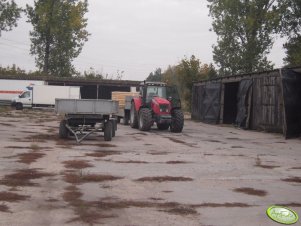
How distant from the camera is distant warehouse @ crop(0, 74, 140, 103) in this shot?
159 ft

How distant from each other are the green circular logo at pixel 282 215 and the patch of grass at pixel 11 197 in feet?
12.7

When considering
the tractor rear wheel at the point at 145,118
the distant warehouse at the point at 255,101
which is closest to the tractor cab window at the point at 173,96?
the tractor rear wheel at the point at 145,118

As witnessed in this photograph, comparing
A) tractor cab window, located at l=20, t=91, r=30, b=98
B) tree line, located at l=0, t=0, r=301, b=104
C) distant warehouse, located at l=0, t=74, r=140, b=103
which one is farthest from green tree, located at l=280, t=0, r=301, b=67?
tractor cab window, located at l=20, t=91, r=30, b=98

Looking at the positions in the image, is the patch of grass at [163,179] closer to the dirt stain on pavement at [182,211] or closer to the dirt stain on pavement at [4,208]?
the dirt stain on pavement at [182,211]

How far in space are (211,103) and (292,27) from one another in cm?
1341

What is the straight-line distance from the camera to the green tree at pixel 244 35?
45562 mm

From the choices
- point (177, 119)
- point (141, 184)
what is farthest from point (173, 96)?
point (141, 184)

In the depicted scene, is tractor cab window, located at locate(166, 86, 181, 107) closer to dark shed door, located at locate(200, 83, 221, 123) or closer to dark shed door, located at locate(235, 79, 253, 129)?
dark shed door, located at locate(235, 79, 253, 129)

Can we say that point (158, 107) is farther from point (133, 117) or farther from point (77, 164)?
point (77, 164)

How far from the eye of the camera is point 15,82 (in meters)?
48.5

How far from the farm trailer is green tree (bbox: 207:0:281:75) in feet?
99.2

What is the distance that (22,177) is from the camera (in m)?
9.44

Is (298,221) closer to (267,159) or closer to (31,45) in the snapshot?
(267,159)

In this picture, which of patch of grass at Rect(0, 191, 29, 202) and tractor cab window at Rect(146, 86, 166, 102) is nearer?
patch of grass at Rect(0, 191, 29, 202)
